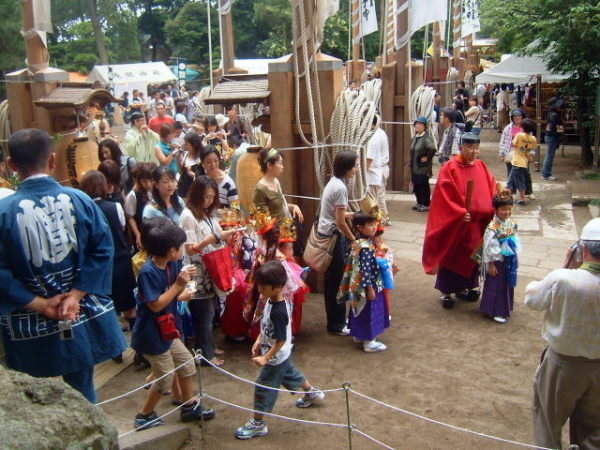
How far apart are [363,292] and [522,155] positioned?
604 centimetres

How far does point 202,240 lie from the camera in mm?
4605

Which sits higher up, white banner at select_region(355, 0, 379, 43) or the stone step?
white banner at select_region(355, 0, 379, 43)

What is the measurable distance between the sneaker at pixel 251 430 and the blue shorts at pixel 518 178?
24.6ft

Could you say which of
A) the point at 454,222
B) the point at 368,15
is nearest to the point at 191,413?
the point at 454,222

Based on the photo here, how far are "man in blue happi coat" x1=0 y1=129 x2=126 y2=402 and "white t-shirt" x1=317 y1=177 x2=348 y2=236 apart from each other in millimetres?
2427

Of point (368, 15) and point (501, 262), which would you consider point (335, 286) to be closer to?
point (501, 262)

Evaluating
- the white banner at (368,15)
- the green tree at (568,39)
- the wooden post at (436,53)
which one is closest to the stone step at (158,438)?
the green tree at (568,39)

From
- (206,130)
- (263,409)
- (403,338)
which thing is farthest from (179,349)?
(206,130)

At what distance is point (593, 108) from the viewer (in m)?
12.7

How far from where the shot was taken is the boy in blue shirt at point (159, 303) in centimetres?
362

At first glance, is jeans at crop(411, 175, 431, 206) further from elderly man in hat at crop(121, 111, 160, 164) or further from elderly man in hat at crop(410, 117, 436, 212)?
elderly man in hat at crop(121, 111, 160, 164)

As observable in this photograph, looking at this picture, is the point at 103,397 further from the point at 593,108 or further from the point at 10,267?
the point at 593,108

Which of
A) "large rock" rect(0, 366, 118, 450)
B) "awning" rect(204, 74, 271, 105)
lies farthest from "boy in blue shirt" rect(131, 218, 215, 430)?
"awning" rect(204, 74, 271, 105)

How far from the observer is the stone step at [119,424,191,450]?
3.33 m
